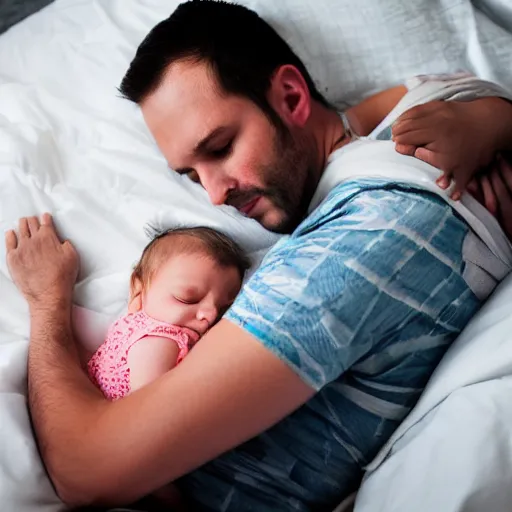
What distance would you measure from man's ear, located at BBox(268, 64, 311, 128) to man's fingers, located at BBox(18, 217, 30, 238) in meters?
0.49

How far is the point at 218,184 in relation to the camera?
1.07m

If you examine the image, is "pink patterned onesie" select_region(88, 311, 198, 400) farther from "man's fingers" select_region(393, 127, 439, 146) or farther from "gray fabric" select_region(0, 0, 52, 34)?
"gray fabric" select_region(0, 0, 52, 34)

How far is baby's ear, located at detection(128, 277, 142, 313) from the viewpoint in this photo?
43.2 inches

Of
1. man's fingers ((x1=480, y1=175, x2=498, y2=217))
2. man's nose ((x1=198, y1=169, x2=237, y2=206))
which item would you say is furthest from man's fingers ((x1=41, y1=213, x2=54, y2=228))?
man's fingers ((x1=480, y1=175, x2=498, y2=217))

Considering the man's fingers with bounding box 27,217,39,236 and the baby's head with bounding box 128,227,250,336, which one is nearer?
the baby's head with bounding box 128,227,250,336

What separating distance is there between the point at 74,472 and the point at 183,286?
12.9 inches

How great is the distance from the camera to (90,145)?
136 centimetres

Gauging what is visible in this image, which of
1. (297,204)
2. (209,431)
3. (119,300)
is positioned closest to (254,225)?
(297,204)

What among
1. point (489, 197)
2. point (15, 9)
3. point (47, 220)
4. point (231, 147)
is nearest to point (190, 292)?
point (231, 147)

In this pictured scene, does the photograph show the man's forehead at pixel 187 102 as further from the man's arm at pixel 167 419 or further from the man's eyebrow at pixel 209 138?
the man's arm at pixel 167 419

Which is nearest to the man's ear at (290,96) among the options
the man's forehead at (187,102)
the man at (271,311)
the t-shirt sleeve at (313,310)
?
the man at (271,311)

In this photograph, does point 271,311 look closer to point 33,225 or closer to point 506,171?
point 506,171

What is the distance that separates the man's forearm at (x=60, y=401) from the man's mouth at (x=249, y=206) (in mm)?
336

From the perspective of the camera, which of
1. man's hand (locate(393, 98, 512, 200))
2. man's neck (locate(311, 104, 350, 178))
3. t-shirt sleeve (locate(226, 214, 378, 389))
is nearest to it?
t-shirt sleeve (locate(226, 214, 378, 389))
